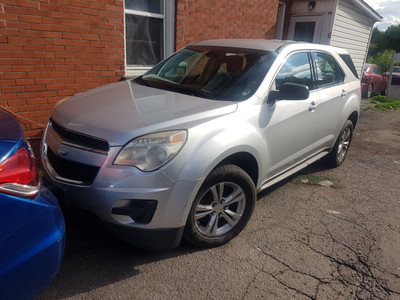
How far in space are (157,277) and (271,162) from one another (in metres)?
1.52

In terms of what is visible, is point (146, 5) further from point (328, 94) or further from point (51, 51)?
point (328, 94)

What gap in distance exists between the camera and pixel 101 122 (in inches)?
96.3

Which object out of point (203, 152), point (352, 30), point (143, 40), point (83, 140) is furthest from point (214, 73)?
point (352, 30)

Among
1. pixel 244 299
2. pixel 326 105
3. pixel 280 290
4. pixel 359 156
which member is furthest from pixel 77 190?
pixel 359 156

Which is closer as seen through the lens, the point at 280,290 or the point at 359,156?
the point at 280,290

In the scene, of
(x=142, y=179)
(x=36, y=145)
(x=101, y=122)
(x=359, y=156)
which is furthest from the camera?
(x=359, y=156)

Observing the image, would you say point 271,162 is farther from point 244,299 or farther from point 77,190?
point 77,190

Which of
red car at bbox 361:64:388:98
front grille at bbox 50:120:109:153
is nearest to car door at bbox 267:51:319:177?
front grille at bbox 50:120:109:153

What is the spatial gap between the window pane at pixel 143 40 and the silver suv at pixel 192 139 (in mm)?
1873

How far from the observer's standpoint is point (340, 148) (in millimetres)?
5004

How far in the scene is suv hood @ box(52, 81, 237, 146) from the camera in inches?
92.2

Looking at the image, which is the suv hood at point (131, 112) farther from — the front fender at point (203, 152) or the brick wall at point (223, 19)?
the brick wall at point (223, 19)

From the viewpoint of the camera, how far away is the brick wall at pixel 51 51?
13.1 feet

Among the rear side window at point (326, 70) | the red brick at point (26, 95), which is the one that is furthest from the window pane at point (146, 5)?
the rear side window at point (326, 70)
